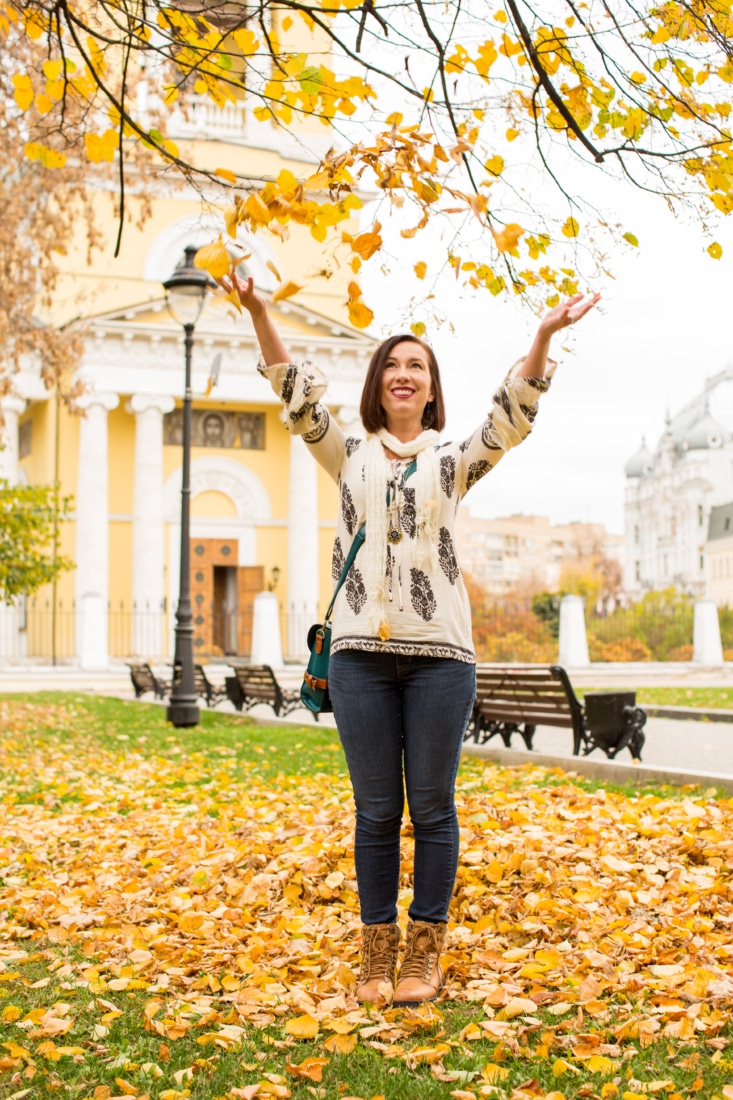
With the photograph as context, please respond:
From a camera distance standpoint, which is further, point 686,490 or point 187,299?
point 686,490

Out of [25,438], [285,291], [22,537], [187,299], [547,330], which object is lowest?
[547,330]

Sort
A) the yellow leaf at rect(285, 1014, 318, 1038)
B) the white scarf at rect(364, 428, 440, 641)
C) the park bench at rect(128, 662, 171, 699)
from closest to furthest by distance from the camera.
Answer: the yellow leaf at rect(285, 1014, 318, 1038)
the white scarf at rect(364, 428, 440, 641)
the park bench at rect(128, 662, 171, 699)

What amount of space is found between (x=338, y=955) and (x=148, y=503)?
27.9 m

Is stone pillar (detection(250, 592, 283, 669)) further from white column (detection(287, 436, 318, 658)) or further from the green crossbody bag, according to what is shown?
the green crossbody bag

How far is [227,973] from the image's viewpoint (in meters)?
4.19

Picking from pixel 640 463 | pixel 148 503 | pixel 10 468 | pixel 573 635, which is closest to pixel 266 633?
pixel 148 503

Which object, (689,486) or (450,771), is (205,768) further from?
(689,486)

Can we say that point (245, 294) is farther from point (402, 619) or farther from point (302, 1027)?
point (302, 1027)

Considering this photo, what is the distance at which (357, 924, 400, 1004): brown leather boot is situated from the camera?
388cm

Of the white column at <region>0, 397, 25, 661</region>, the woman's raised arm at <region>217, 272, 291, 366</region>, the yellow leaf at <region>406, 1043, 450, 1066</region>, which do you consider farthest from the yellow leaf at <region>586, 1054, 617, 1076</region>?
the white column at <region>0, 397, 25, 661</region>

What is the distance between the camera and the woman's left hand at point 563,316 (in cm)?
368

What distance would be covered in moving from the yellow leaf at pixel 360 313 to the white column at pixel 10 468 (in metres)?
24.3

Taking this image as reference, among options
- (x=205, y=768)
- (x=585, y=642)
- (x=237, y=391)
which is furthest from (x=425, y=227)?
(x=237, y=391)

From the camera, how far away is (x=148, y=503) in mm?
31531
